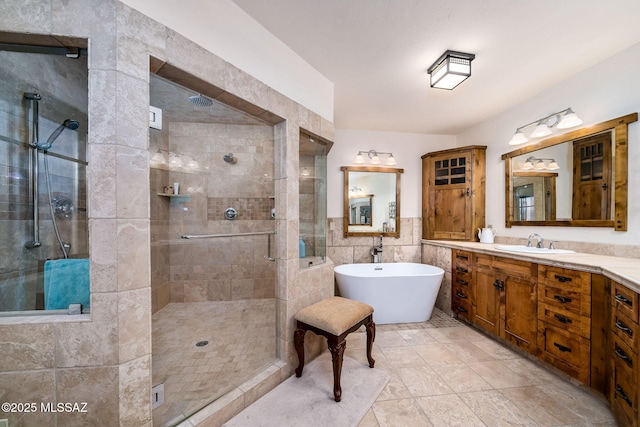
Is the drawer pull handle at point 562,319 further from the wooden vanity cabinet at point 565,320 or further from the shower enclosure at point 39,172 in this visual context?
the shower enclosure at point 39,172

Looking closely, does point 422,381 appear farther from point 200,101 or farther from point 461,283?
point 200,101

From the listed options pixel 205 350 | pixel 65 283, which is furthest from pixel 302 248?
pixel 65 283

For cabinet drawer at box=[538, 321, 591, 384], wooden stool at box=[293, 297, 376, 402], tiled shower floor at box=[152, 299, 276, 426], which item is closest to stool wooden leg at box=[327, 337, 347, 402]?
wooden stool at box=[293, 297, 376, 402]

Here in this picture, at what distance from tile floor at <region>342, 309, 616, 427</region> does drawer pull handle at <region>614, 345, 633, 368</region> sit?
0.43 meters

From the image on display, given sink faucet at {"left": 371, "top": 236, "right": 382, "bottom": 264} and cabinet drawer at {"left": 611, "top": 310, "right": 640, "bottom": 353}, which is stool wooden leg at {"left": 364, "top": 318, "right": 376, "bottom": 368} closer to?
cabinet drawer at {"left": 611, "top": 310, "right": 640, "bottom": 353}

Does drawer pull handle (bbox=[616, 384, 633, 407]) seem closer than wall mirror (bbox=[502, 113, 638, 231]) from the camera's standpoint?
Yes

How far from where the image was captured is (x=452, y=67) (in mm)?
1808

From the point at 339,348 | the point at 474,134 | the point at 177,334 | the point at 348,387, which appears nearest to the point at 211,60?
the point at 339,348

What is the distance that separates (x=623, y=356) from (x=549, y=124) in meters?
2.09

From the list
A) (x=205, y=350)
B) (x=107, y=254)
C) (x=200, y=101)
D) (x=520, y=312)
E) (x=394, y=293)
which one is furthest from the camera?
(x=394, y=293)

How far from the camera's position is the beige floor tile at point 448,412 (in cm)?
134

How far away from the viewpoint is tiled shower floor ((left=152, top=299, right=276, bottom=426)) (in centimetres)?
135

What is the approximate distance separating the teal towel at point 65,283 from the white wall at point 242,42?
1284 millimetres

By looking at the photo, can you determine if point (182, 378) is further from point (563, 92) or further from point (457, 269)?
point (563, 92)
